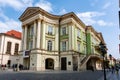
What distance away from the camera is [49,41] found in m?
39.7

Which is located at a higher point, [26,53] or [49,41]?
[49,41]

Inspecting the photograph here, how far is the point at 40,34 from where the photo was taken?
37.8 meters

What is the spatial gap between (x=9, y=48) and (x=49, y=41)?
21768 mm

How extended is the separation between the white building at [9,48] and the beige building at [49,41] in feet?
44.4

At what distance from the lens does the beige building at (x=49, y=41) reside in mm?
36969

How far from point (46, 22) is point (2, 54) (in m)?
22.0

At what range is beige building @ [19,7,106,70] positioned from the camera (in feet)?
121

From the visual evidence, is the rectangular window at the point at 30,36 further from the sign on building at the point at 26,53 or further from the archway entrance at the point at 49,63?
the archway entrance at the point at 49,63

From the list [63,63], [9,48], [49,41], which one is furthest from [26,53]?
[9,48]

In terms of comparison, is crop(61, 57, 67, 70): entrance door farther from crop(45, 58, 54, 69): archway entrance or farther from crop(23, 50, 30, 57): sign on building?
crop(23, 50, 30, 57): sign on building

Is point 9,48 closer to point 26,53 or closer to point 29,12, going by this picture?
point 26,53

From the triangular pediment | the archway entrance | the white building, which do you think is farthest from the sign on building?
the white building

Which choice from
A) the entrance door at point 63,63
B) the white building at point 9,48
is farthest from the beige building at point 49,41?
the white building at point 9,48

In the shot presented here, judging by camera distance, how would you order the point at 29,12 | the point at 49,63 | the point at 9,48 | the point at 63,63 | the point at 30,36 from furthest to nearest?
the point at 9,48
the point at 29,12
the point at 30,36
the point at 49,63
the point at 63,63
